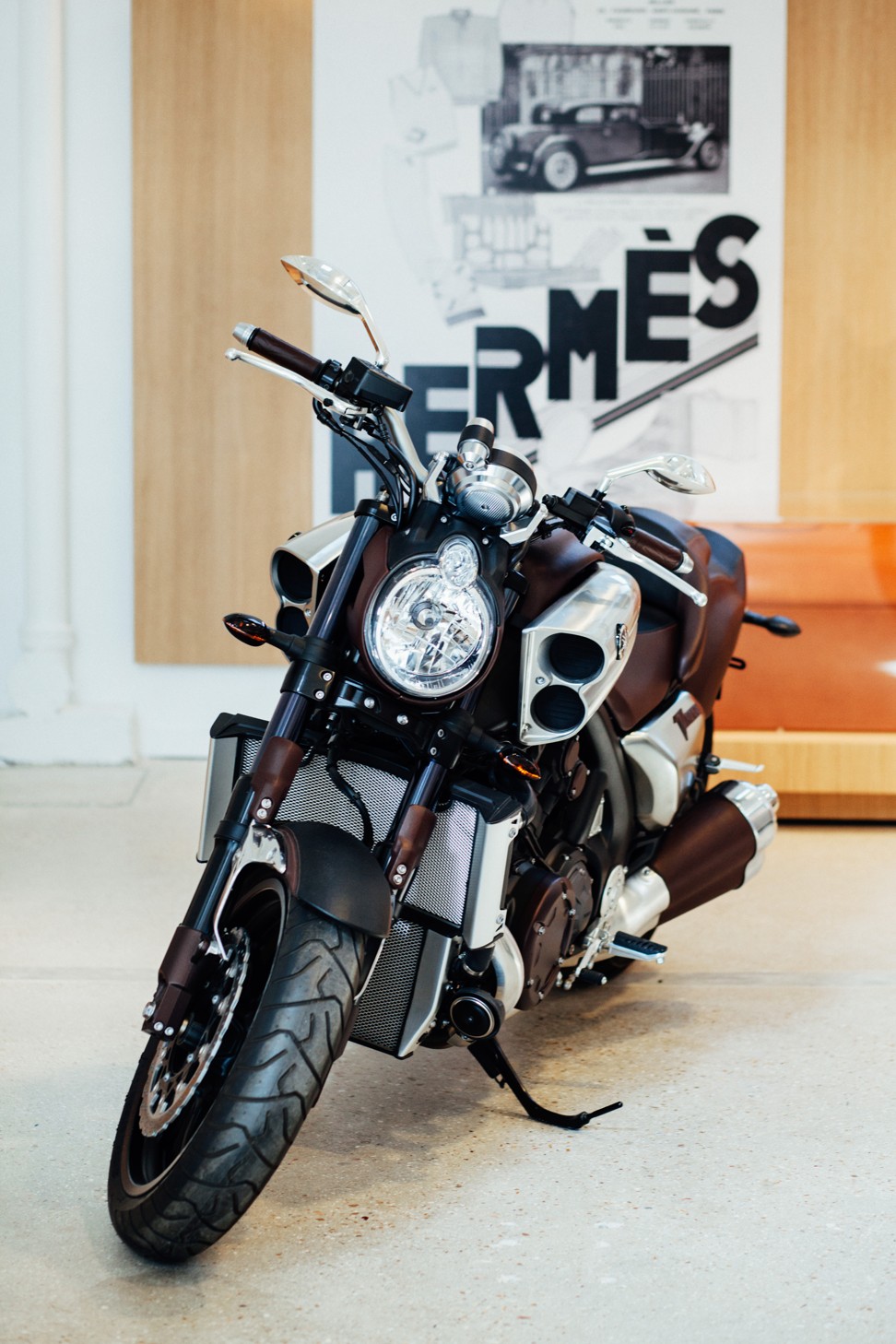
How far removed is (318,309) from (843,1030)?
299cm

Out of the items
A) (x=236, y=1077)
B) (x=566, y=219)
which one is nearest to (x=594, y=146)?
(x=566, y=219)

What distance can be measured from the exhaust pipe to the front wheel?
0.72 m

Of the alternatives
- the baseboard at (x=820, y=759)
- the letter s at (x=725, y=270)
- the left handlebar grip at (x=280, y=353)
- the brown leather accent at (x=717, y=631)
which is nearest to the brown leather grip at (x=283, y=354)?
the left handlebar grip at (x=280, y=353)

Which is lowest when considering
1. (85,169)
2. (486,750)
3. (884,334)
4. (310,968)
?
(310,968)

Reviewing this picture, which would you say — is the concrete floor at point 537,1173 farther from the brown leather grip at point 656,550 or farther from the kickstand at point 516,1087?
the brown leather grip at point 656,550

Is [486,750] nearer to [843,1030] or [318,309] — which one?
[843,1030]

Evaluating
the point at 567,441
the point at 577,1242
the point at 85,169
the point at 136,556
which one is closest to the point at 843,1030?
the point at 577,1242

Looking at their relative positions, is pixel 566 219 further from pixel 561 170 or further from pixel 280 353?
pixel 280 353

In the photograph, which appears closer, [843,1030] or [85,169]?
[843,1030]

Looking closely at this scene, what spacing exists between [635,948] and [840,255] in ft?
10.1

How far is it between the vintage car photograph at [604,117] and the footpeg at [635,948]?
3.00m

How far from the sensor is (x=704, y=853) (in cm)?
214

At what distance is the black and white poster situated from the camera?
428cm

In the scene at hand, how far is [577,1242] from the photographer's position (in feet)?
4.85
